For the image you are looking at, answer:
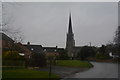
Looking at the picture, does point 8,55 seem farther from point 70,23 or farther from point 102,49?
point 70,23

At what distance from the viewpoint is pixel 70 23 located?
102m

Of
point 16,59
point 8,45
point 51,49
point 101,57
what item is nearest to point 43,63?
point 16,59

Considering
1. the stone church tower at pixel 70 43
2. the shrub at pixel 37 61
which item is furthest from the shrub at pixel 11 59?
the stone church tower at pixel 70 43

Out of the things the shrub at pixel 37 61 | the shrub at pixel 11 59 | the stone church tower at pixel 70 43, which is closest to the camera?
the shrub at pixel 11 59

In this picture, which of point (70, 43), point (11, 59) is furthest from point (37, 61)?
point (70, 43)

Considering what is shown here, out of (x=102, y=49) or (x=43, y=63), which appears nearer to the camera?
(x=43, y=63)

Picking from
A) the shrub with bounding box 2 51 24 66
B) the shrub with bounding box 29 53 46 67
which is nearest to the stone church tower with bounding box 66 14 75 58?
the shrub with bounding box 2 51 24 66

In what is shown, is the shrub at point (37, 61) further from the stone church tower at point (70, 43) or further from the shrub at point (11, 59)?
the stone church tower at point (70, 43)

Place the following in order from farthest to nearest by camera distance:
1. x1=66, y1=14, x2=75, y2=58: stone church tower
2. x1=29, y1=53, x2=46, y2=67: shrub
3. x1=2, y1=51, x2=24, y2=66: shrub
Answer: x1=66, y1=14, x2=75, y2=58: stone church tower
x1=29, y1=53, x2=46, y2=67: shrub
x1=2, y1=51, x2=24, y2=66: shrub

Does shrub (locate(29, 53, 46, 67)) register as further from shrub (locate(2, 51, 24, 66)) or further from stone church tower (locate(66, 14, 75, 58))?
stone church tower (locate(66, 14, 75, 58))

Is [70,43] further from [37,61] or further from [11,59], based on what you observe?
[37,61]

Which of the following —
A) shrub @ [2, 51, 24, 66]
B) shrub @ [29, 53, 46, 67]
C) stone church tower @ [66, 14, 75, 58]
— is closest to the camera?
shrub @ [2, 51, 24, 66]

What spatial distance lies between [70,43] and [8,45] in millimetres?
66503

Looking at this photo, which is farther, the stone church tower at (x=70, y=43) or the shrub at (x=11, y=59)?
the stone church tower at (x=70, y=43)
